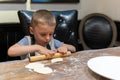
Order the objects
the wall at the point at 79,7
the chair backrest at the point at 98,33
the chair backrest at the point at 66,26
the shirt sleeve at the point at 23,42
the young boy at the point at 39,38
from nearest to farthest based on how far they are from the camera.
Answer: the young boy at the point at 39,38 → the shirt sleeve at the point at 23,42 → the chair backrest at the point at 66,26 → the wall at the point at 79,7 → the chair backrest at the point at 98,33

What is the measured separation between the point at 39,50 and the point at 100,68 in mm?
396

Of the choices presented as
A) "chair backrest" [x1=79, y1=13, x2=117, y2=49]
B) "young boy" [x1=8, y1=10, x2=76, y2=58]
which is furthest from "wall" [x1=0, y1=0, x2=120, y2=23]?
"young boy" [x1=8, y1=10, x2=76, y2=58]

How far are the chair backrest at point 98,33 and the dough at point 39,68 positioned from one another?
1.24 m

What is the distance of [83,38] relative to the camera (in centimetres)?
232

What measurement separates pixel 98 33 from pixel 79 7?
1.58 feet

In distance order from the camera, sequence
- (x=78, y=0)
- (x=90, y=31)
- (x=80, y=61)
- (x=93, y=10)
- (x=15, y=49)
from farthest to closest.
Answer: (x=93, y=10)
(x=78, y=0)
(x=90, y=31)
(x=15, y=49)
(x=80, y=61)

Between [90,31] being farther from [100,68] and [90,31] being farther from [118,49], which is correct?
[100,68]

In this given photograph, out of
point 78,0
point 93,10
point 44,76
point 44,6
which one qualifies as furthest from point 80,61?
Answer: point 93,10

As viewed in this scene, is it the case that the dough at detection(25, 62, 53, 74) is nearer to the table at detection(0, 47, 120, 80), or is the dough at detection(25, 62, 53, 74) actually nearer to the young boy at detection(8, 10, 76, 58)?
the table at detection(0, 47, 120, 80)

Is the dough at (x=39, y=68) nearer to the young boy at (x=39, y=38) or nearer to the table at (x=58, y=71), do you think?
the table at (x=58, y=71)

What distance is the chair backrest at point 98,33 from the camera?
2.26 m

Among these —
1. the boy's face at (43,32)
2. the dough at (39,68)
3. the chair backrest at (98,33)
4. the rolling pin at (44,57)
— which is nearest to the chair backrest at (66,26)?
the chair backrest at (98,33)

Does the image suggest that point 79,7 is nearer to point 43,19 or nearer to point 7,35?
point 7,35

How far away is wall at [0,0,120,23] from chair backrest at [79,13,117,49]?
0.31 m
